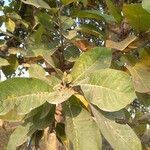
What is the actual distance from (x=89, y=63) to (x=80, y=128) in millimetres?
122

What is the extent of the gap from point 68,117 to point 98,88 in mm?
93

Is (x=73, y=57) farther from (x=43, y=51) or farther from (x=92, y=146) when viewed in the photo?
(x=92, y=146)

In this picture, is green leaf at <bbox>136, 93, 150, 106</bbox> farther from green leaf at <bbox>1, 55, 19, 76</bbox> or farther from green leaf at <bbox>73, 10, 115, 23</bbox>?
green leaf at <bbox>1, 55, 19, 76</bbox>

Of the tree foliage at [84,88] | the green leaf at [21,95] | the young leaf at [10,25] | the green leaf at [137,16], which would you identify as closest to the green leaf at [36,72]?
the tree foliage at [84,88]

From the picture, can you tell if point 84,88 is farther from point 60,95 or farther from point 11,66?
point 11,66

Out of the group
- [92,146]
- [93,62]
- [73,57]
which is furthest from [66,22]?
[92,146]

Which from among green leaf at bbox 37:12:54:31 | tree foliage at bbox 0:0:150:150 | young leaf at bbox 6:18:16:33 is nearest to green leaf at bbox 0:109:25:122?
tree foliage at bbox 0:0:150:150

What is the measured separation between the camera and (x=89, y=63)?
0.67 meters

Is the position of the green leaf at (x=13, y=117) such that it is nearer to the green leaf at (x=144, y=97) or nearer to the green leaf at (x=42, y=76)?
the green leaf at (x=42, y=76)

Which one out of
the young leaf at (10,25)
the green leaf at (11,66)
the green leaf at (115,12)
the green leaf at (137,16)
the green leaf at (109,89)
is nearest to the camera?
the green leaf at (109,89)

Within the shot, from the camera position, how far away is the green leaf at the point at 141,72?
75 cm

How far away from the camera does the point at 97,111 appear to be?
63 centimetres

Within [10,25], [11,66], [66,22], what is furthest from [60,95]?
[10,25]

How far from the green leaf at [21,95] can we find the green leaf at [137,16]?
0.24 metres
